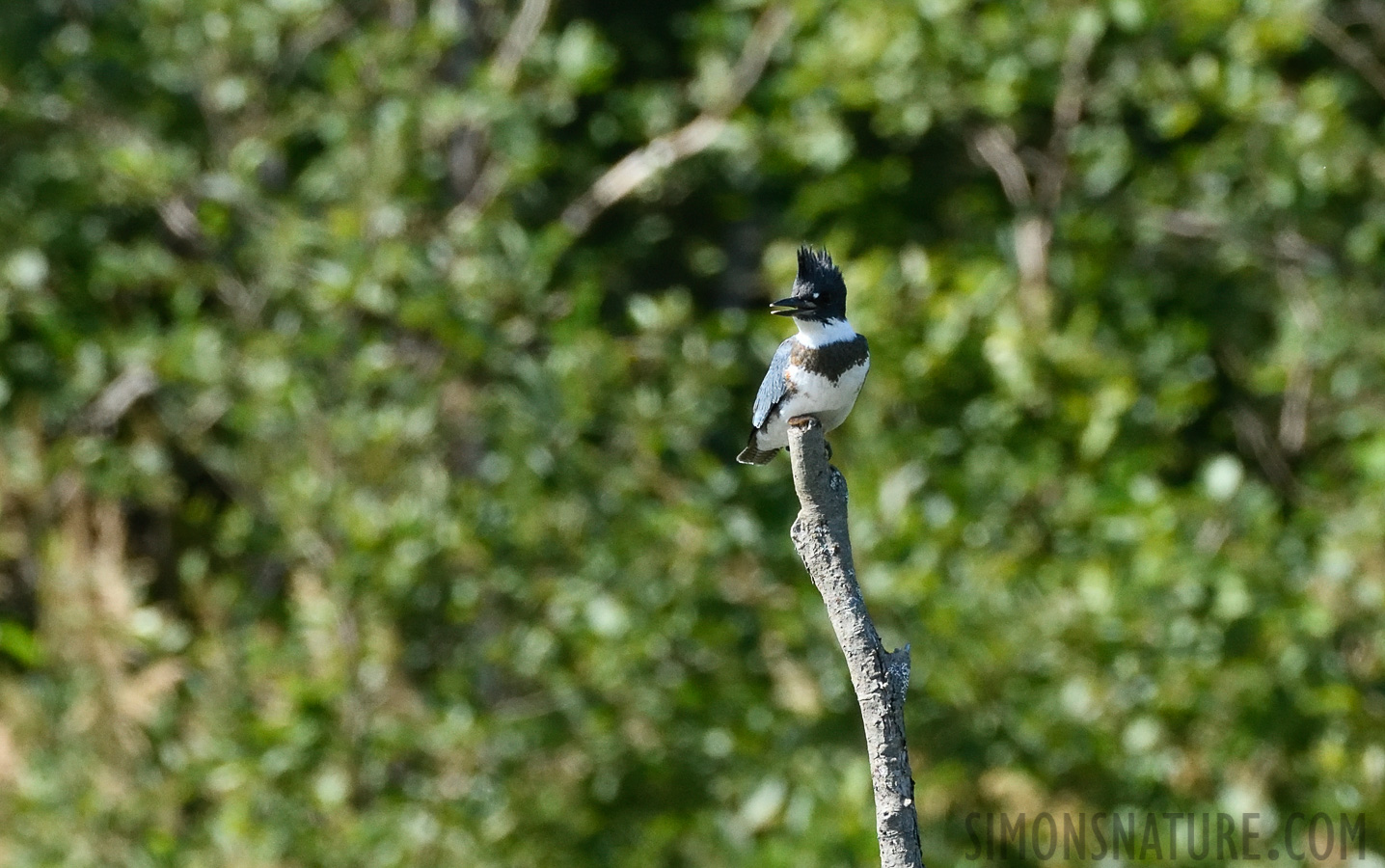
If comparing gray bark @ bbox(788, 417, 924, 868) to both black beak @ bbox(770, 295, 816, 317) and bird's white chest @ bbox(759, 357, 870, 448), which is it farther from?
black beak @ bbox(770, 295, 816, 317)

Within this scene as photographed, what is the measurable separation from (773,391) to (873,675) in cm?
72

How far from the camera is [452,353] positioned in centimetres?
472

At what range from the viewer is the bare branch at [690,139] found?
473 cm

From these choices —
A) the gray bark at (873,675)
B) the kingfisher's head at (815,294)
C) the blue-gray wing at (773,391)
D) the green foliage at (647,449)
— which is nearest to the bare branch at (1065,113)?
the green foliage at (647,449)

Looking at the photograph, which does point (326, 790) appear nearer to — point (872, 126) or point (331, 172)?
point (331, 172)

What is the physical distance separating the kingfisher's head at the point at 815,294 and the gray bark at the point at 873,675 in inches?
24.8

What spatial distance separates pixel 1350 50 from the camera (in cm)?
479

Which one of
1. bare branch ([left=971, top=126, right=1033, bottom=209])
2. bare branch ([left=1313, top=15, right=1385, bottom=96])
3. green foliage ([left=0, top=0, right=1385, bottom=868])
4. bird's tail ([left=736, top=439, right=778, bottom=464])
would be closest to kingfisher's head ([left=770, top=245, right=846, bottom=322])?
bird's tail ([left=736, top=439, right=778, bottom=464])

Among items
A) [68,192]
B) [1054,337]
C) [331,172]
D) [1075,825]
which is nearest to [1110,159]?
[1054,337]

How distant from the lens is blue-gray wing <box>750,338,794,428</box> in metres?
2.32

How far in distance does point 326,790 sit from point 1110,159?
9.79 feet

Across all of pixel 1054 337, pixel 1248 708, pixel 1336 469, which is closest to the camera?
pixel 1248 708

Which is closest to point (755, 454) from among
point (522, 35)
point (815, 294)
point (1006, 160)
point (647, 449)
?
point (815, 294)

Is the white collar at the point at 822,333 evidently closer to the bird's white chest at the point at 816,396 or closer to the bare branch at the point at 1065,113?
the bird's white chest at the point at 816,396
